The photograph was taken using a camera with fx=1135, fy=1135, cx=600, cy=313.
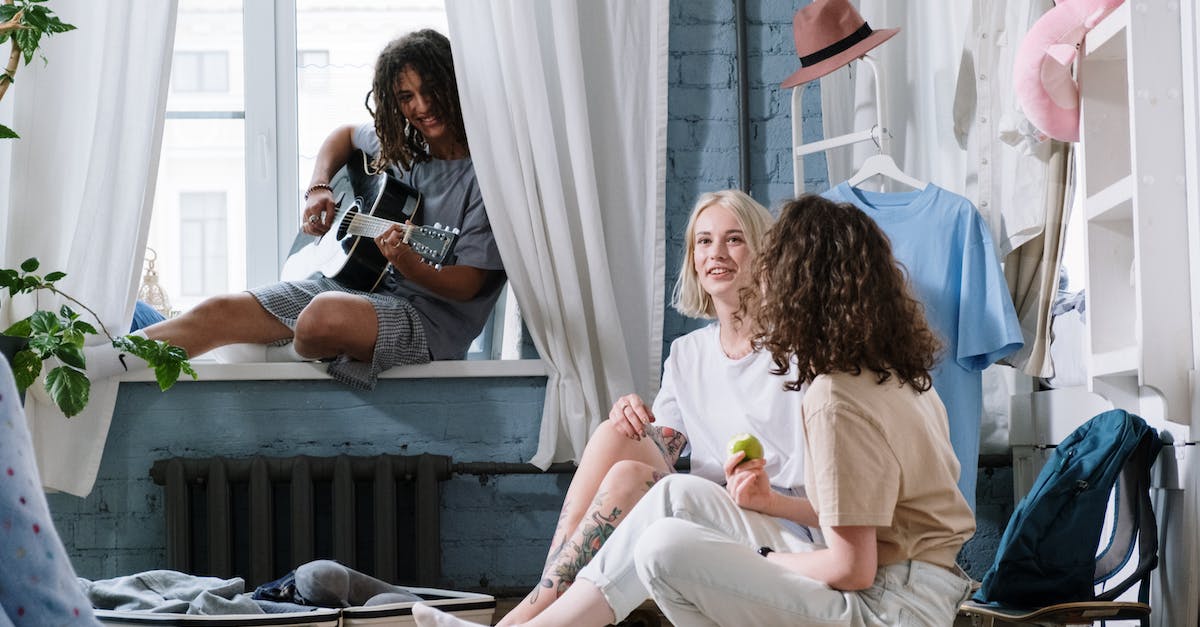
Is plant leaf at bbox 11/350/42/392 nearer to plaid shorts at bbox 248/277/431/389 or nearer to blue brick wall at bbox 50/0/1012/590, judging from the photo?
blue brick wall at bbox 50/0/1012/590

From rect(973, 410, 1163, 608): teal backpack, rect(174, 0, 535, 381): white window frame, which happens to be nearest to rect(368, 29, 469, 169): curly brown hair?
rect(174, 0, 535, 381): white window frame

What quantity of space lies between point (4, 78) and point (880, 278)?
72.2 inches

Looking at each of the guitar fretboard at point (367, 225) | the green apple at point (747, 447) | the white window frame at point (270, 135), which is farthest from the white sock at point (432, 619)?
the white window frame at point (270, 135)

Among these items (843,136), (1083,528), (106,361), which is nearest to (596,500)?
(1083,528)

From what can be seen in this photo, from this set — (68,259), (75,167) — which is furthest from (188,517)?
(75,167)

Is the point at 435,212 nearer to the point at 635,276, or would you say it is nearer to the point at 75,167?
the point at 635,276

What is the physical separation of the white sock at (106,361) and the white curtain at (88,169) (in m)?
0.05

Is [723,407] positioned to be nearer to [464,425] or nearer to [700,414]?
[700,414]

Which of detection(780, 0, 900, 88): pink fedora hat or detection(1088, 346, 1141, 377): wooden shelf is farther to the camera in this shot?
detection(780, 0, 900, 88): pink fedora hat

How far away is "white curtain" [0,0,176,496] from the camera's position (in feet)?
8.73

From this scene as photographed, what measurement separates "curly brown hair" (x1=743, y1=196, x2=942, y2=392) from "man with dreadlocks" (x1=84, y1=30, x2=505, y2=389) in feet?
4.26

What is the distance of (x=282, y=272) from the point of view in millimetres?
3031

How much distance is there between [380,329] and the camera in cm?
273

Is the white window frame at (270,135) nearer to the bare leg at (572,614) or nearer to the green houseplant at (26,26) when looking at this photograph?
the green houseplant at (26,26)
